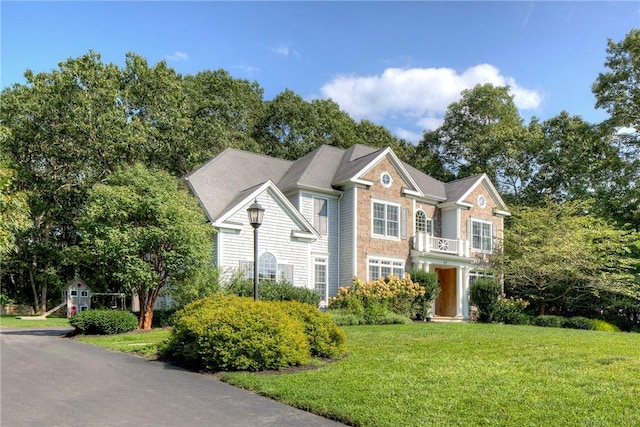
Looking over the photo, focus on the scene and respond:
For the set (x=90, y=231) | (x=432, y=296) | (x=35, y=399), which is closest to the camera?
(x=35, y=399)

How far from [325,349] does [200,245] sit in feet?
27.9

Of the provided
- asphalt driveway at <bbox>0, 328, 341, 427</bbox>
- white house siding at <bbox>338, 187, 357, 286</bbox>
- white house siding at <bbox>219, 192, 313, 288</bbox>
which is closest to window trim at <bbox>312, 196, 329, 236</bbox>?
white house siding at <bbox>338, 187, 357, 286</bbox>

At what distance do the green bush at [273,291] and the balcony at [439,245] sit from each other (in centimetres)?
730

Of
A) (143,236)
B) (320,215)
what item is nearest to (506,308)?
(320,215)

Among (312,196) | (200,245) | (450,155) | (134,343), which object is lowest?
(134,343)

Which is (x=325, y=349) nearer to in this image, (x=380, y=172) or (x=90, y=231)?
(x=90, y=231)

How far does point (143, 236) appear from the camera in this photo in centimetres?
1770

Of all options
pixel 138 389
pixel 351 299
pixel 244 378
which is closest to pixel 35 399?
pixel 138 389

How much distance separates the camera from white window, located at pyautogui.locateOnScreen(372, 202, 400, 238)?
26469mm

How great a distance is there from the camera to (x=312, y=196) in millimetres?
25750

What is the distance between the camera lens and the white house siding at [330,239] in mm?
25438

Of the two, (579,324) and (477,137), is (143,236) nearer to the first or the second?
(579,324)

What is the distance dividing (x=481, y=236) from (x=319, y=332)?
2121 cm

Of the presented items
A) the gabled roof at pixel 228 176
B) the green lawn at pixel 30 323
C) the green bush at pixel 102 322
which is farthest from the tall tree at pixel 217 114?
the green bush at pixel 102 322
